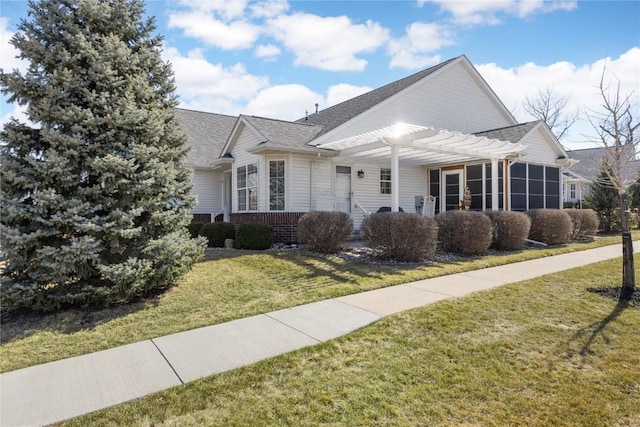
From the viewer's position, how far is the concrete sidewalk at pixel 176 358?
302 cm

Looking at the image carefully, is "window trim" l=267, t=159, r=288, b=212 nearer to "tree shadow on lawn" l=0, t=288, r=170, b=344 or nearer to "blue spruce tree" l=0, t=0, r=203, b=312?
"blue spruce tree" l=0, t=0, r=203, b=312

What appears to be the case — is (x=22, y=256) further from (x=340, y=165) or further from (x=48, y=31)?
(x=340, y=165)

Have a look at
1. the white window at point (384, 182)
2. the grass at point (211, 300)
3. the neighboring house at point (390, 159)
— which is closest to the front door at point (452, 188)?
the neighboring house at point (390, 159)

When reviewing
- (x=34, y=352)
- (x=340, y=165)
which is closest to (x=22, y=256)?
(x=34, y=352)

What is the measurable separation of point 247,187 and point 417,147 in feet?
21.6

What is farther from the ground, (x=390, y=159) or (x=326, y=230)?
(x=390, y=159)

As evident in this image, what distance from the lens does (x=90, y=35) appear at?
583 cm

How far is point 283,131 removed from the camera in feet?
43.1

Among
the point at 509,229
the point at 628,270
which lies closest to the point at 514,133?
the point at 509,229

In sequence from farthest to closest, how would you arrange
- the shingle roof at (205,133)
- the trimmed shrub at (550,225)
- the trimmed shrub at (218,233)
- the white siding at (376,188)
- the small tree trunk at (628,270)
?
the shingle roof at (205,133) → the white siding at (376,188) → the trimmed shrub at (218,233) → the trimmed shrub at (550,225) → the small tree trunk at (628,270)

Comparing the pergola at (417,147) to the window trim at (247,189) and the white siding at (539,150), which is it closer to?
the white siding at (539,150)

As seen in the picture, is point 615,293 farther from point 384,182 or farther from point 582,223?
point 384,182

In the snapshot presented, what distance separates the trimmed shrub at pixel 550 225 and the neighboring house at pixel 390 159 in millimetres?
1309

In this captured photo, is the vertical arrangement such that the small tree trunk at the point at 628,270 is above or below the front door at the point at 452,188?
below
